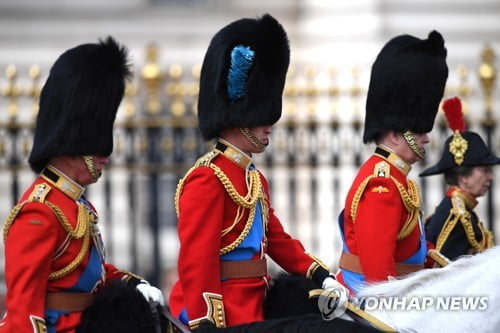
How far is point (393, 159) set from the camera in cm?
517

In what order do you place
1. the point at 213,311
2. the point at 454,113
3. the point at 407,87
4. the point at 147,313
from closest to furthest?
the point at 147,313 → the point at 213,311 → the point at 407,87 → the point at 454,113

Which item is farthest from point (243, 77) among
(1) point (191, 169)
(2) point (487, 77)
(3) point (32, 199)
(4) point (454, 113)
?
(2) point (487, 77)

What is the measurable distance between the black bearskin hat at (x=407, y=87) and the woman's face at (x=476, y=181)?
0.90m

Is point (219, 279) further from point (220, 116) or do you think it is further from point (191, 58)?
point (191, 58)

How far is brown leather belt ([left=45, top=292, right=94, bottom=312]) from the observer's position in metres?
4.39

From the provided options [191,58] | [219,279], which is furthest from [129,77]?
[191,58]

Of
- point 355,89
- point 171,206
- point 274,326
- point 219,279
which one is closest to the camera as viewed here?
point 274,326

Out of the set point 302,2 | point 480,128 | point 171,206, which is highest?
point 302,2

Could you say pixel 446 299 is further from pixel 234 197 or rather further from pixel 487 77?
pixel 487 77

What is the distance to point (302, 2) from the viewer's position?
46.5 feet

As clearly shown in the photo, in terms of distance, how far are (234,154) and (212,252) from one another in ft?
1.60

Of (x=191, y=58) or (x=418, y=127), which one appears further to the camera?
(x=191, y=58)

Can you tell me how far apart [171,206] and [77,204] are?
23.9 ft

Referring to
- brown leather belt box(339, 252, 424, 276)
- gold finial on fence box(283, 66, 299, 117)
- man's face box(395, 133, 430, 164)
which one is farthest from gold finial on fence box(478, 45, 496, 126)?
brown leather belt box(339, 252, 424, 276)
